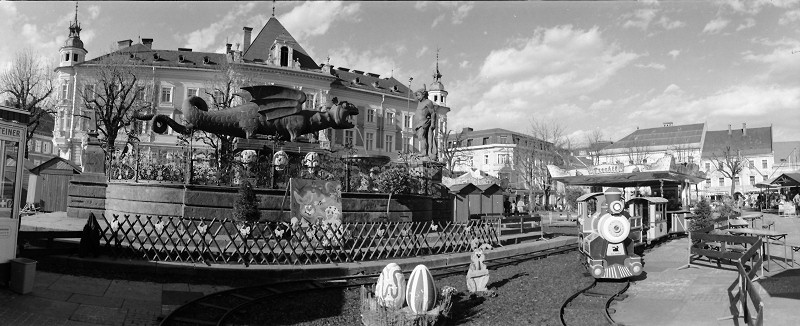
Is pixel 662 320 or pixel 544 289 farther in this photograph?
pixel 544 289

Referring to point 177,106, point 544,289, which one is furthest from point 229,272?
point 177,106

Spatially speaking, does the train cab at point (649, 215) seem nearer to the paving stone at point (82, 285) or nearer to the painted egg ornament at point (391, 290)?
the painted egg ornament at point (391, 290)

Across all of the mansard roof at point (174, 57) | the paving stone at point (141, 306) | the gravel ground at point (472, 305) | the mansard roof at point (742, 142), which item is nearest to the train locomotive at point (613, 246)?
the gravel ground at point (472, 305)

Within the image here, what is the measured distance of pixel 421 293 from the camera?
27.0 feet

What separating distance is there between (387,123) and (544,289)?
2664 inches

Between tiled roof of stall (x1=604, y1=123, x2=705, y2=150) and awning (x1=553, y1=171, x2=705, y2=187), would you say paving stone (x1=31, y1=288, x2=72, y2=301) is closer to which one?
awning (x1=553, y1=171, x2=705, y2=187)

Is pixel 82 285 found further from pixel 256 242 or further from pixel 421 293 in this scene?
pixel 421 293

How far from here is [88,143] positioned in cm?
2206

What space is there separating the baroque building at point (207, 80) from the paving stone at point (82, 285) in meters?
41.8

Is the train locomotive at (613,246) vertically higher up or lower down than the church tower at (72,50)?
lower down

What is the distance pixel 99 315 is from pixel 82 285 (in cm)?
227

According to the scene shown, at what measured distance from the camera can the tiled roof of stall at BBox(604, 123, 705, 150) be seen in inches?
3504

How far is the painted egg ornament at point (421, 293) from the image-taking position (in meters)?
8.21

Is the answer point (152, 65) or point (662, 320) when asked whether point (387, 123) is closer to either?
point (152, 65)
